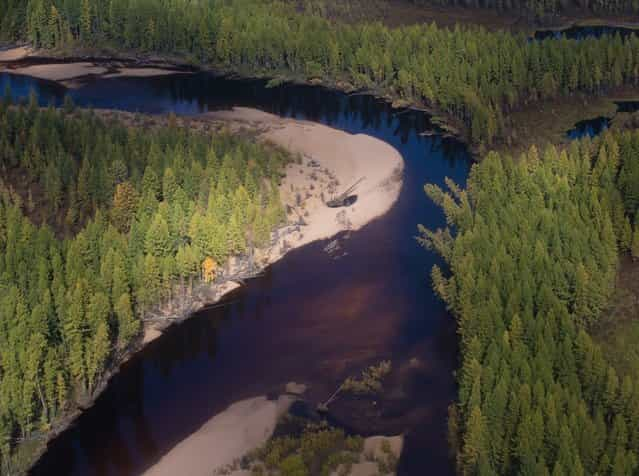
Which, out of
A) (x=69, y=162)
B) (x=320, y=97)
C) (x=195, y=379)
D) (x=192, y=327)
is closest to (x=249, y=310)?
(x=192, y=327)

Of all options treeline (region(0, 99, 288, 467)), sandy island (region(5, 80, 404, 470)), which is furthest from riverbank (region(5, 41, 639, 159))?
treeline (region(0, 99, 288, 467))

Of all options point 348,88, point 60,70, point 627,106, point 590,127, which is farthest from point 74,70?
point 627,106

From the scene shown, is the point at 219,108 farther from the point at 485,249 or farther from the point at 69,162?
the point at 485,249

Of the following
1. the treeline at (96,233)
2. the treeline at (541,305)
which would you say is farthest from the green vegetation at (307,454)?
the treeline at (96,233)

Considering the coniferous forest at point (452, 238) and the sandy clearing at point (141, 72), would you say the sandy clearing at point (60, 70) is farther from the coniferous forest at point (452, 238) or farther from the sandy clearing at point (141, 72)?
the coniferous forest at point (452, 238)

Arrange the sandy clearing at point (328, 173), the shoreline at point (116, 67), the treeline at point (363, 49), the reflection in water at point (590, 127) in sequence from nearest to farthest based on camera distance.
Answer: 1. the sandy clearing at point (328, 173)
2. the reflection in water at point (590, 127)
3. the treeline at point (363, 49)
4. the shoreline at point (116, 67)

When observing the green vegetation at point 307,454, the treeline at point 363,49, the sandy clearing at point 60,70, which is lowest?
the green vegetation at point 307,454

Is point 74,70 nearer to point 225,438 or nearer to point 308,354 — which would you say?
point 308,354

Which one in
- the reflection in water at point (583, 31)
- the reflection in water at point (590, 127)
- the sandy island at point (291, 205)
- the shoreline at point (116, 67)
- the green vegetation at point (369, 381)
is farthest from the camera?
the reflection in water at point (583, 31)
